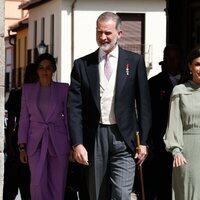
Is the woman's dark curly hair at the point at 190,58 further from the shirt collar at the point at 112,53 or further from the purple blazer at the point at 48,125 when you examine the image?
the purple blazer at the point at 48,125

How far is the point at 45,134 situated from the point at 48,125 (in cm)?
9

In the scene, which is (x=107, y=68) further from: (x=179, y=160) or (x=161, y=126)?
(x=161, y=126)

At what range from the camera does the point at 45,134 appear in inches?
351

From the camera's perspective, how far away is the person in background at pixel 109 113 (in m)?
7.42

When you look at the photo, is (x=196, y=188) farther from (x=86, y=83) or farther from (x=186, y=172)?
(x=86, y=83)

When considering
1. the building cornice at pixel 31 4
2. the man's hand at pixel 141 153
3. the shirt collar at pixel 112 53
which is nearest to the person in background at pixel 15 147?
the shirt collar at pixel 112 53

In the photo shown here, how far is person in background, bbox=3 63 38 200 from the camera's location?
374 inches

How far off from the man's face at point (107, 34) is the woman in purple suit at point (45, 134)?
1.55 m

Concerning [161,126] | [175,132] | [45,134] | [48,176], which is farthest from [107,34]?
[48,176]

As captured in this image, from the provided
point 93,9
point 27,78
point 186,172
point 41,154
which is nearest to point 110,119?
point 186,172

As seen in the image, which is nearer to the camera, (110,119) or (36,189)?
(110,119)

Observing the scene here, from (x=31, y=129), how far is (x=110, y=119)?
1.67 metres

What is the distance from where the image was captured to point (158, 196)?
9.35 m

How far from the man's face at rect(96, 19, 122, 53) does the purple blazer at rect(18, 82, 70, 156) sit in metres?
1.58
